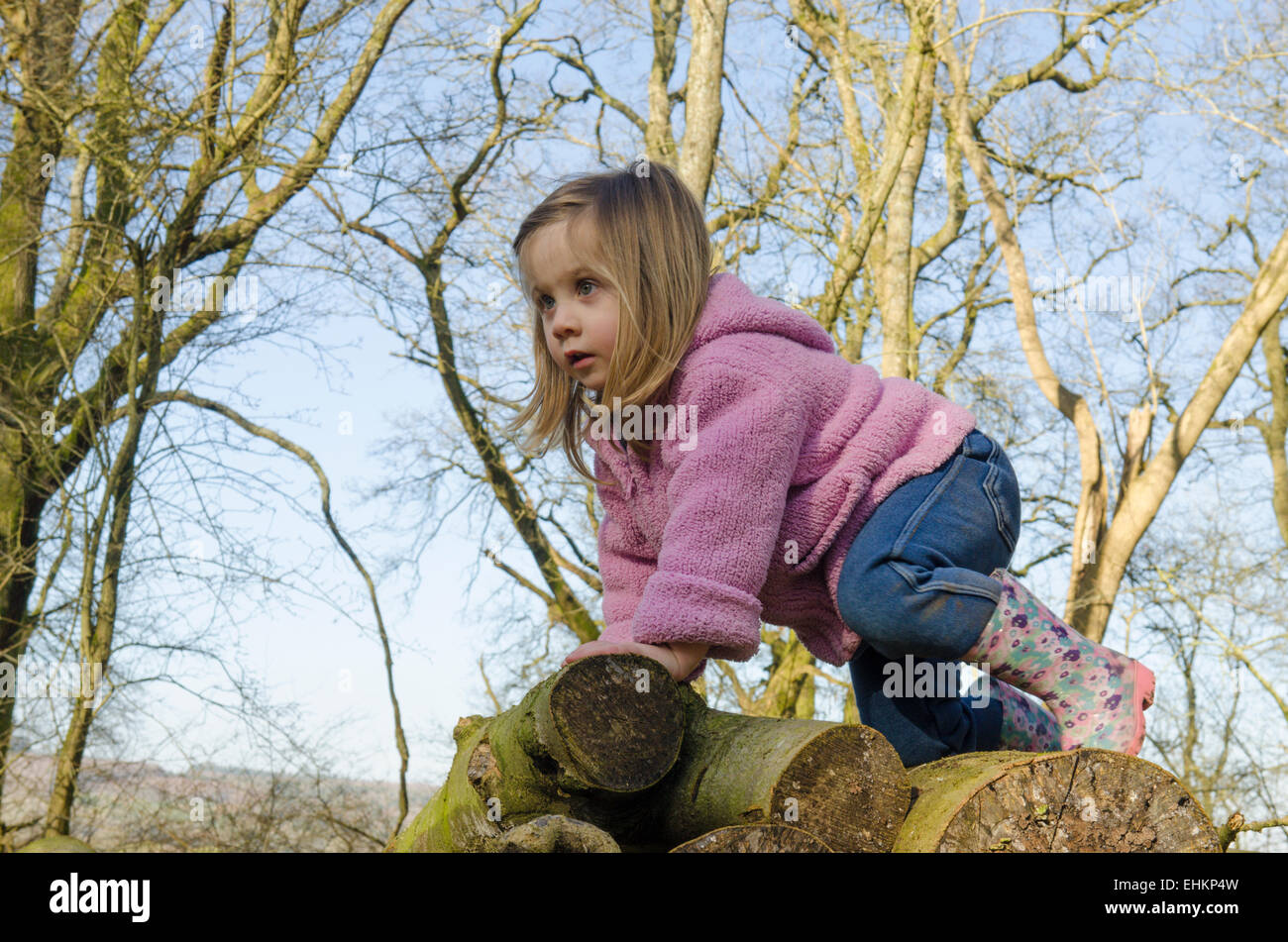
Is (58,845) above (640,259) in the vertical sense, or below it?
below

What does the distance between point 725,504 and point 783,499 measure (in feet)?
0.45

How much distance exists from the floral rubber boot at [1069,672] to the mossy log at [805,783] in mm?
516

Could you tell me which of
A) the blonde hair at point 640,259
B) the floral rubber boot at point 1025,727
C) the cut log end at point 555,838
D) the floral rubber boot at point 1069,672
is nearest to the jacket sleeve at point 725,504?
the blonde hair at point 640,259

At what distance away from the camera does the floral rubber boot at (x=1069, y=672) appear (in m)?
2.37

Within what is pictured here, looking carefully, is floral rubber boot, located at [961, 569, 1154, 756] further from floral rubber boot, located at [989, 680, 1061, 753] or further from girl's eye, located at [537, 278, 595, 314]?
girl's eye, located at [537, 278, 595, 314]

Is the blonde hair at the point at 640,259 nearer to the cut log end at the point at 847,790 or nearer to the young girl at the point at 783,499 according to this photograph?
the young girl at the point at 783,499

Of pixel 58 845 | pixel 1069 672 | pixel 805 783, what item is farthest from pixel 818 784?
pixel 58 845

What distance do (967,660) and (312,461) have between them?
6607 mm

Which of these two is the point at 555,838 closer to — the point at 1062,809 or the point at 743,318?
the point at 1062,809

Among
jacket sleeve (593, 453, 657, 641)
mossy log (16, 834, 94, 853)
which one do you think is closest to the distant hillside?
mossy log (16, 834, 94, 853)

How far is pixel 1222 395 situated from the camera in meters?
8.83

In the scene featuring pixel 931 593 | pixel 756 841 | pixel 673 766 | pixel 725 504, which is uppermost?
pixel 725 504

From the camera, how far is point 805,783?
73.4 inches
